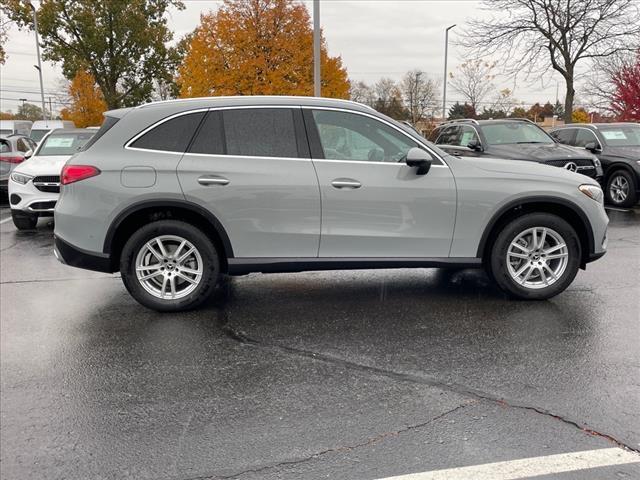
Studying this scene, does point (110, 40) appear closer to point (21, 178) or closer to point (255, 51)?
point (255, 51)

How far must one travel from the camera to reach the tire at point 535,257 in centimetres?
496

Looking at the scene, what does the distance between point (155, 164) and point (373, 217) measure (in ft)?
6.27

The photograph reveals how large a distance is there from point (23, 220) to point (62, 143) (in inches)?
75.5

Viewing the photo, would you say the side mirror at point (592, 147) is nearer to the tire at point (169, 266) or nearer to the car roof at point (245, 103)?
the car roof at point (245, 103)

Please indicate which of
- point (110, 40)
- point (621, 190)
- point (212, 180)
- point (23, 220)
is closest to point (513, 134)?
point (621, 190)

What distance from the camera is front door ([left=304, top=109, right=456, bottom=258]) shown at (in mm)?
4691

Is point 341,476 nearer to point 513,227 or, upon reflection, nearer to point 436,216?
point 436,216

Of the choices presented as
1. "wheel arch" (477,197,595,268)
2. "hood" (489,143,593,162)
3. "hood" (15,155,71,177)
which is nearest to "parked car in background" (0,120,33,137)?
"hood" (15,155,71,177)

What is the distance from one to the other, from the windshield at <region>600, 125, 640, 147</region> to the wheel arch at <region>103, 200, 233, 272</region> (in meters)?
10.1

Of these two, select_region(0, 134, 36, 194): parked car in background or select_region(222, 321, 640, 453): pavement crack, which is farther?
select_region(0, 134, 36, 194): parked car in background

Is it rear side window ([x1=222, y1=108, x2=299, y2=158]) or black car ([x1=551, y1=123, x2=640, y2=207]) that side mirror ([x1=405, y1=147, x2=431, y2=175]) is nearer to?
rear side window ([x1=222, y1=108, x2=299, y2=158])

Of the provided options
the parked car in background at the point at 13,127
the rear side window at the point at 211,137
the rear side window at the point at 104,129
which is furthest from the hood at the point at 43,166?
the parked car in background at the point at 13,127

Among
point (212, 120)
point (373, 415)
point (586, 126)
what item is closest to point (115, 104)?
point (586, 126)

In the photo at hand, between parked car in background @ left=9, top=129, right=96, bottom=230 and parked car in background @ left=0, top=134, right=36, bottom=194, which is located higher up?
parked car in background @ left=0, top=134, right=36, bottom=194
